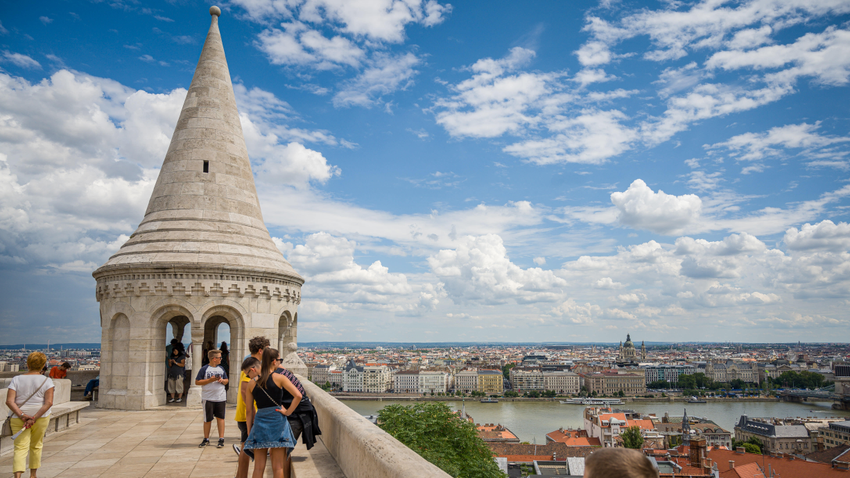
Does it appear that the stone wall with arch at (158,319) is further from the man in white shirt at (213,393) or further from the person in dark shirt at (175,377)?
the man in white shirt at (213,393)

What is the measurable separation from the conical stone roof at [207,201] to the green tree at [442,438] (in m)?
4.89

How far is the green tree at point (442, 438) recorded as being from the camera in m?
12.1

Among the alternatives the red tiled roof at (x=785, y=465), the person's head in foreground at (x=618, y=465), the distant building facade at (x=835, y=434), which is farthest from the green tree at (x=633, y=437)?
the person's head in foreground at (x=618, y=465)

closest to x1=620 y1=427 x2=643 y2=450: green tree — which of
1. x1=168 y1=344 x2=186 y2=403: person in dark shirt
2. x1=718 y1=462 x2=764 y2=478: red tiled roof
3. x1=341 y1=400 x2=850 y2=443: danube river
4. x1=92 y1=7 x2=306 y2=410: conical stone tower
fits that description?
x1=341 y1=400 x2=850 y2=443: danube river

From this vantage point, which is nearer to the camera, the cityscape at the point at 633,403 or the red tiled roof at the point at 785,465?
the red tiled roof at the point at 785,465

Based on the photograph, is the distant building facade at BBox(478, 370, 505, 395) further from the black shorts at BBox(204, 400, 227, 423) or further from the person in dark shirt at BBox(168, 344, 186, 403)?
the black shorts at BBox(204, 400, 227, 423)

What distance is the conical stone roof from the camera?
841 centimetres

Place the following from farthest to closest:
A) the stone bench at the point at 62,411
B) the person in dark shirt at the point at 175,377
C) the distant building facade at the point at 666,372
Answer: the distant building facade at the point at 666,372, the person in dark shirt at the point at 175,377, the stone bench at the point at 62,411

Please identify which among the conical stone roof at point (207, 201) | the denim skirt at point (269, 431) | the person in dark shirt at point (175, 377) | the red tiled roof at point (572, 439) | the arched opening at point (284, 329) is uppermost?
the conical stone roof at point (207, 201)

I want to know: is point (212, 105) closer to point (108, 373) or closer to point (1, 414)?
point (108, 373)

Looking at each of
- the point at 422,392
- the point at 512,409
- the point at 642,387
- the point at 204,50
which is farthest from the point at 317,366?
the point at 204,50

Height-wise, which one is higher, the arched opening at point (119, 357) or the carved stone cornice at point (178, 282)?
the carved stone cornice at point (178, 282)

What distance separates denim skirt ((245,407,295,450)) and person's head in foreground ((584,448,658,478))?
2744 mm

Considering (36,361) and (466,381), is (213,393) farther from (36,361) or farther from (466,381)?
(466,381)
